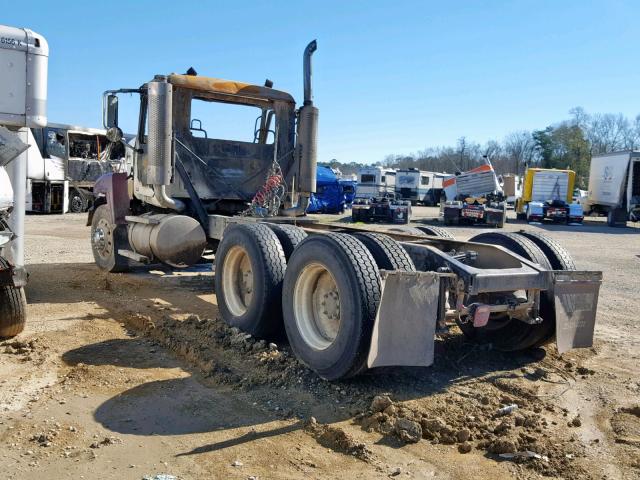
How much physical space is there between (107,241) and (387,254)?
6399mm

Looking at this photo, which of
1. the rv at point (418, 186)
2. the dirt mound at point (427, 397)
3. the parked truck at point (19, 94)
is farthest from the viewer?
the rv at point (418, 186)

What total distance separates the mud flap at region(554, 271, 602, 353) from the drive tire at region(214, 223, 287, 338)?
2364 millimetres

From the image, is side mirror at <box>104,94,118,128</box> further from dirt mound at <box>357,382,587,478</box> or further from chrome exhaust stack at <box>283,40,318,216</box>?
dirt mound at <box>357,382,587,478</box>

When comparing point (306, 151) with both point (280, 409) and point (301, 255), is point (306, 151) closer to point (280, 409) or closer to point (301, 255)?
point (301, 255)

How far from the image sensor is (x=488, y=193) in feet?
90.4

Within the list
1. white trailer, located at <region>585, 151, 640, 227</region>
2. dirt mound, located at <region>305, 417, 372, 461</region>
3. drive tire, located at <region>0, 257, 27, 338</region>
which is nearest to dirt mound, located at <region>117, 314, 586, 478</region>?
dirt mound, located at <region>305, 417, 372, 461</region>

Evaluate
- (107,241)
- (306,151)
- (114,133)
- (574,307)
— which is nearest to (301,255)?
(574,307)

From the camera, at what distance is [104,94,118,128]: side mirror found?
27.0 feet

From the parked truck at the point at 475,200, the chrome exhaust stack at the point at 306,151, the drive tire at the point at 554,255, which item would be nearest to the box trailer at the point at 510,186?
the parked truck at the point at 475,200

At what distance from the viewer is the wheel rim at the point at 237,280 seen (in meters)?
6.25

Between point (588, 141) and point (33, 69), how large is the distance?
64.7 m

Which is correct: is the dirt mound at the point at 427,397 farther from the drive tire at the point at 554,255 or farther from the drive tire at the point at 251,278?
the drive tire at the point at 554,255

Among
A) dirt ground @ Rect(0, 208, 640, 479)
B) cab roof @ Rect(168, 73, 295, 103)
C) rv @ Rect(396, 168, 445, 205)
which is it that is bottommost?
dirt ground @ Rect(0, 208, 640, 479)

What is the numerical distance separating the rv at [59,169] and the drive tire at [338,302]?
68.4 ft
